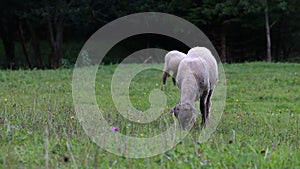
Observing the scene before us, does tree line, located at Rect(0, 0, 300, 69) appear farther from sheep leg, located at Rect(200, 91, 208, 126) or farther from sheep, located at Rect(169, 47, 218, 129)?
sheep leg, located at Rect(200, 91, 208, 126)

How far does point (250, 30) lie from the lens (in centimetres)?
3017

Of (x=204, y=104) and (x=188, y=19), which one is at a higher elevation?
(x=188, y=19)

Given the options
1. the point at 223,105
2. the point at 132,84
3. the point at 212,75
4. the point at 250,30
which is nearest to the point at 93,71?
the point at 132,84

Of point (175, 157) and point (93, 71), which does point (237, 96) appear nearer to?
point (93, 71)

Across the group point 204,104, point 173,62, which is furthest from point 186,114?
point 173,62

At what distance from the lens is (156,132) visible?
606cm

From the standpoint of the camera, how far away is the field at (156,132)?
14.5 feet

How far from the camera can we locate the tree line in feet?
85.6

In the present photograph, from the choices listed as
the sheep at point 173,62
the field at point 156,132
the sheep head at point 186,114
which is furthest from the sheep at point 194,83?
the sheep at point 173,62

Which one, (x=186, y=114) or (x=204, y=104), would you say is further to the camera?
(x=204, y=104)

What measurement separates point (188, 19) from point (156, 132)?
22.4 meters

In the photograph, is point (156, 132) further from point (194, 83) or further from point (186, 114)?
point (194, 83)

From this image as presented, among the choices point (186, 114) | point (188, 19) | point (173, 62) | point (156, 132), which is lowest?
point (156, 132)

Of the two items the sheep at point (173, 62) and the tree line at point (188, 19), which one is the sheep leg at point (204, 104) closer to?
the sheep at point (173, 62)
